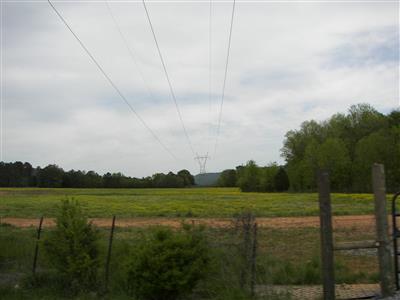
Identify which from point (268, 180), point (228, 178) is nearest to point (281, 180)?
point (268, 180)

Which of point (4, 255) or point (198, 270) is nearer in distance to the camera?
point (198, 270)

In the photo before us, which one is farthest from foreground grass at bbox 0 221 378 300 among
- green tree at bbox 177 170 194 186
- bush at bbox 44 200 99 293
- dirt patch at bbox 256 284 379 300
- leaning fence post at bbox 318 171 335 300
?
green tree at bbox 177 170 194 186

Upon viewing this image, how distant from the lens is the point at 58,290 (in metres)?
10.8

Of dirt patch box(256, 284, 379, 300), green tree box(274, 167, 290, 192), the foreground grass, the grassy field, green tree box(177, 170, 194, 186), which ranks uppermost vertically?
green tree box(177, 170, 194, 186)

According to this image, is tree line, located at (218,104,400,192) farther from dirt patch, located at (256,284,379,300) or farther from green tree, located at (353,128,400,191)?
dirt patch, located at (256,284,379,300)

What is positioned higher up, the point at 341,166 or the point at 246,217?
the point at 341,166

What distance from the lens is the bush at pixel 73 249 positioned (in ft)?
34.9

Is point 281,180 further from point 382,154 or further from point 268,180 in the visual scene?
point 382,154

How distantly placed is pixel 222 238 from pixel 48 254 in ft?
12.0

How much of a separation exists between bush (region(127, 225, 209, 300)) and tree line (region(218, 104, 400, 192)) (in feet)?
287

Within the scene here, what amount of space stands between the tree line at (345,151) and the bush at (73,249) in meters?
86.9

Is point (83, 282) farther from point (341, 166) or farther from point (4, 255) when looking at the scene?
point (341, 166)

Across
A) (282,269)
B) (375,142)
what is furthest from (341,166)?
(282,269)

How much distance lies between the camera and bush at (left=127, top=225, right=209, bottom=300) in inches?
368
